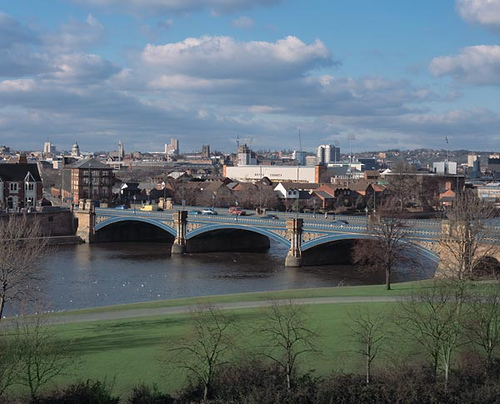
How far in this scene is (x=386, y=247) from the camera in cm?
5556

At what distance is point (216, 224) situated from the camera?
8631 cm

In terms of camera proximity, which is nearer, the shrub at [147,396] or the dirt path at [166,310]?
the shrub at [147,396]

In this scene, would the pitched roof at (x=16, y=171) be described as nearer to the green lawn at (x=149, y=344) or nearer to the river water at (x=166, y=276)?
the river water at (x=166, y=276)

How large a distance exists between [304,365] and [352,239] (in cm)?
4727

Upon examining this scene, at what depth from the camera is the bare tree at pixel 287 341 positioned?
26.9 metres

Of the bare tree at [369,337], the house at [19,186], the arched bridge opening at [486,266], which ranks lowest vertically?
the bare tree at [369,337]

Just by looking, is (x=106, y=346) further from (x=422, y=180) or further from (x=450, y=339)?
(x=422, y=180)

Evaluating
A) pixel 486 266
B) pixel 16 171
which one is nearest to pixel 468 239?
pixel 486 266

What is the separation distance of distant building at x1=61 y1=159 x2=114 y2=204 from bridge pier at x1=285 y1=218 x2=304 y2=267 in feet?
212

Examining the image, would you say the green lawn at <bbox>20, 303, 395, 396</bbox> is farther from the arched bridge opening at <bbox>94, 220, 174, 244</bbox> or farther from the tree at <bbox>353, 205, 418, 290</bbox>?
the arched bridge opening at <bbox>94, 220, 174, 244</bbox>

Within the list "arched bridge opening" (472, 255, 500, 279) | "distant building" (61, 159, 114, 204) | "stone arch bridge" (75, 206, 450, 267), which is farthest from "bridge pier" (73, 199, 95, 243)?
"arched bridge opening" (472, 255, 500, 279)

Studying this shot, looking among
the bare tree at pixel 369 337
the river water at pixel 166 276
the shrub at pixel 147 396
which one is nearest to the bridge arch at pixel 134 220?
the river water at pixel 166 276

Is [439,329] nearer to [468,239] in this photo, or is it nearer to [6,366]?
[6,366]

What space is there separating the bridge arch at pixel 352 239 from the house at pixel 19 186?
172 ft
